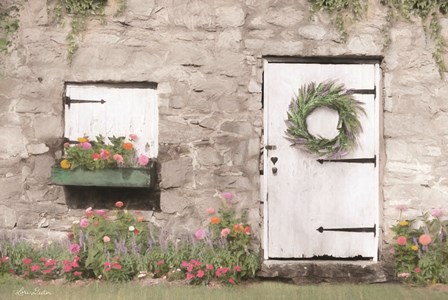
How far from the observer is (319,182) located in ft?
23.3

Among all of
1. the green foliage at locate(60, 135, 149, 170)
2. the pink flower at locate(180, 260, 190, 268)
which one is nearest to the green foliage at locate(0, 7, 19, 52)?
the green foliage at locate(60, 135, 149, 170)

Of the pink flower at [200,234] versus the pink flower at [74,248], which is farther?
the pink flower at [200,234]

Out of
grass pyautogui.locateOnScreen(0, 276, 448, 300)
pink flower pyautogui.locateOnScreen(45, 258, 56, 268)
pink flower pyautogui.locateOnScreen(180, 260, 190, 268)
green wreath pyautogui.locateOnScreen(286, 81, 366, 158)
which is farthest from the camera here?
green wreath pyautogui.locateOnScreen(286, 81, 366, 158)

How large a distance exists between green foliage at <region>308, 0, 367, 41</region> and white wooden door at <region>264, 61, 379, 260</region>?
0.42m

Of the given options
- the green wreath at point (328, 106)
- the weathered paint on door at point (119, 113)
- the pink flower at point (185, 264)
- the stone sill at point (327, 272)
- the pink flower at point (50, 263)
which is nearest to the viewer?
the pink flower at point (185, 264)

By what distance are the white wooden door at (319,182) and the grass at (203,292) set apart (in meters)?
0.54

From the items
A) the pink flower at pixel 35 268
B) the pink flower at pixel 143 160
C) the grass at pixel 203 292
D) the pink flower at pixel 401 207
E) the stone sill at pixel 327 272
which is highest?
the pink flower at pixel 143 160

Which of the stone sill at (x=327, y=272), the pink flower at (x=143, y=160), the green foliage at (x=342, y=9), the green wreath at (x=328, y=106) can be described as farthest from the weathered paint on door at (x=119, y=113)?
the green foliage at (x=342, y=9)

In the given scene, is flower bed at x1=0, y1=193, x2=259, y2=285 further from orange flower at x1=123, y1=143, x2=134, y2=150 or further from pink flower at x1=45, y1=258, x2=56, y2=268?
orange flower at x1=123, y1=143, x2=134, y2=150

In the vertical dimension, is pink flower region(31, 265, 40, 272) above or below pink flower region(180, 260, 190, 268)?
below

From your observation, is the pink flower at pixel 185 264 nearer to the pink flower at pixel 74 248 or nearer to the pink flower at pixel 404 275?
the pink flower at pixel 74 248

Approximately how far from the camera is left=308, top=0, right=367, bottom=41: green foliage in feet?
23.1

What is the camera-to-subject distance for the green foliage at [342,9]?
7.03 m

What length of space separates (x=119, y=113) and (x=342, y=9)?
2.48m
